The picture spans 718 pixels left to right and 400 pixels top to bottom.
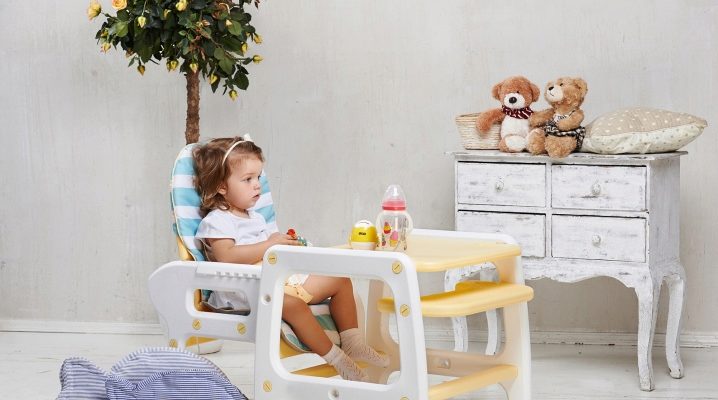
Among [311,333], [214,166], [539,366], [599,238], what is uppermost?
[214,166]

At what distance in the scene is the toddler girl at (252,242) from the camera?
2572mm

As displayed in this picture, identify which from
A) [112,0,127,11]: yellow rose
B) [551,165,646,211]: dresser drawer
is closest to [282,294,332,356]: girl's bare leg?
[551,165,646,211]: dresser drawer

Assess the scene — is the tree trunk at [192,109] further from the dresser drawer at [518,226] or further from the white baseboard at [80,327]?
the dresser drawer at [518,226]

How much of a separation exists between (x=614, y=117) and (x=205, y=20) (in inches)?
50.5

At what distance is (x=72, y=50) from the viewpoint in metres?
3.94

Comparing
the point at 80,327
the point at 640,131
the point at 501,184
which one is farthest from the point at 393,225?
A: the point at 80,327

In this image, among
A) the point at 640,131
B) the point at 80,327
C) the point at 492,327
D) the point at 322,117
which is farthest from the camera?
the point at 80,327

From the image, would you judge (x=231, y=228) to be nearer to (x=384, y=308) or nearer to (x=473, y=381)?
(x=384, y=308)

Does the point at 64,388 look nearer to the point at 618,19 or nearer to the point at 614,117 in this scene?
the point at 614,117

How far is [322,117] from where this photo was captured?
3.81 m

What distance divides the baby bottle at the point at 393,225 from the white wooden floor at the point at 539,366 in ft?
2.61

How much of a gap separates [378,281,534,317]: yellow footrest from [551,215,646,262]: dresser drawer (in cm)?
59

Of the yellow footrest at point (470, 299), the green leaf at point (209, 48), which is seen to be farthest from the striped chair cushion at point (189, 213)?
the green leaf at point (209, 48)

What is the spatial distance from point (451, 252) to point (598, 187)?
2.61 ft
